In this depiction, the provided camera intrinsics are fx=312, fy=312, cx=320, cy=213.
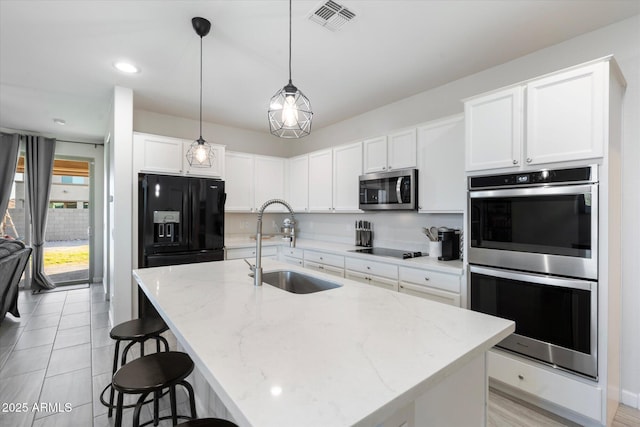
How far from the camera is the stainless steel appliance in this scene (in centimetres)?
190

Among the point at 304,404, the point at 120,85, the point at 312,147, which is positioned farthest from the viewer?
the point at 312,147

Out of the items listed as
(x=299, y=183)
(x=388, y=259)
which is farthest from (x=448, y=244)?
(x=299, y=183)

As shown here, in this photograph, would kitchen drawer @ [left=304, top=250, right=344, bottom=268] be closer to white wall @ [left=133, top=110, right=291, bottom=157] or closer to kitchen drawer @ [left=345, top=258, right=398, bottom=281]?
kitchen drawer @ [left=345, top=258, right=398, bottom=281]

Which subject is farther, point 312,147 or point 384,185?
point 312,147

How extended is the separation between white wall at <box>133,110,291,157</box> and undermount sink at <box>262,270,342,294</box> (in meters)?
3.07

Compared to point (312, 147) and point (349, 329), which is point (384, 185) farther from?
point (349, 329)

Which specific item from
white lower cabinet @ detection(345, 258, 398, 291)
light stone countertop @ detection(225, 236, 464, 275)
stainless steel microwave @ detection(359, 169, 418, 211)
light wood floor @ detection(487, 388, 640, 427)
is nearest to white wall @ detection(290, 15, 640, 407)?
light wood floor @ detection(487, 388, 640, 427)

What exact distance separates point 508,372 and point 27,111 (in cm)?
603

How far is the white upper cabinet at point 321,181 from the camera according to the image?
14.0 ft

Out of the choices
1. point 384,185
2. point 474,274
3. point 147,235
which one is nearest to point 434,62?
point 384,185

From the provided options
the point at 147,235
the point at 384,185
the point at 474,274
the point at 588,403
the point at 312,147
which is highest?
the point at 312,147

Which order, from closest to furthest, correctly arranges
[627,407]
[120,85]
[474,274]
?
[627,407], [474,274], [120,85]

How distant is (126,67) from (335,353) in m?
3.21

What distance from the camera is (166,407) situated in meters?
2.16
